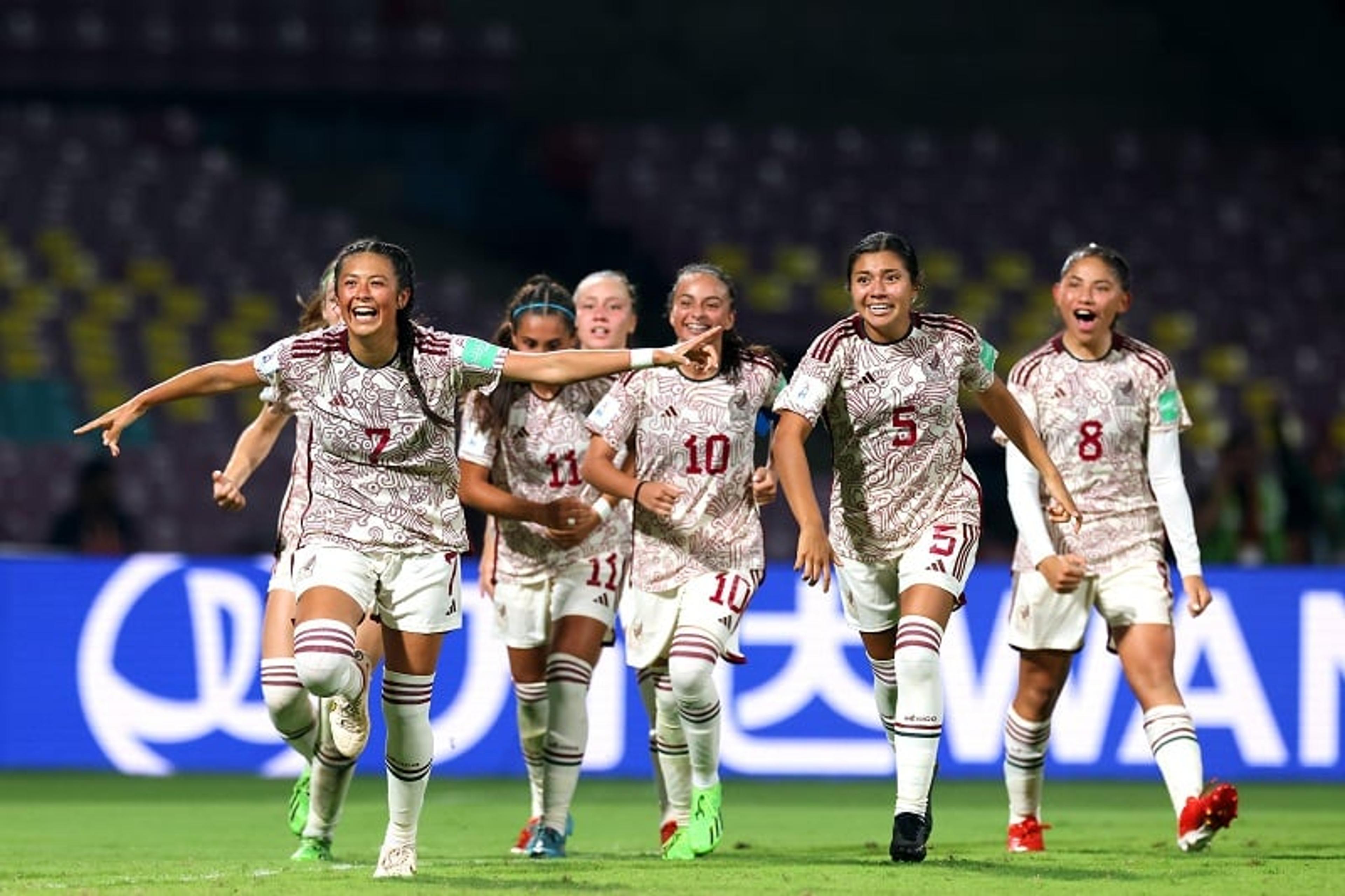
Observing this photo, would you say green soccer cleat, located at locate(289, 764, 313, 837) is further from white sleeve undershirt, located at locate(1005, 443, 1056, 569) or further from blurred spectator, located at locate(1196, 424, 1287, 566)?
blurred spectator, located at locate(1196, 424, 1287, 566)

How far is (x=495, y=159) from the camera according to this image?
25000 millimetres

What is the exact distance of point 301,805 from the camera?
8422mm

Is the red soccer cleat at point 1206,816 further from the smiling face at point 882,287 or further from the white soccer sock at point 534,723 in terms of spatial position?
the white soccer sock at point 534,723

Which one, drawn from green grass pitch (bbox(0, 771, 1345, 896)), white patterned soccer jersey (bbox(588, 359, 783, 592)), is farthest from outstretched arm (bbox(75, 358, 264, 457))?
white patterned soccer jersey (bbox(588, 359, 783, 592))

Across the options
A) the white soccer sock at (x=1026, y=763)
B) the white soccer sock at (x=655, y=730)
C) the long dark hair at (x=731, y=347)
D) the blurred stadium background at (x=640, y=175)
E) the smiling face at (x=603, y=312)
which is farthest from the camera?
the blurred stadium background at (x=640, y=175)

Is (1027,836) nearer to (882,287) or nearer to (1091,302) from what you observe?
(1091,302)

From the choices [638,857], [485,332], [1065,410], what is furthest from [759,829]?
[485,332]

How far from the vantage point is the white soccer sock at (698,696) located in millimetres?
8039

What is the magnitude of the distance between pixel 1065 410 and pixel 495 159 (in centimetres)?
1720

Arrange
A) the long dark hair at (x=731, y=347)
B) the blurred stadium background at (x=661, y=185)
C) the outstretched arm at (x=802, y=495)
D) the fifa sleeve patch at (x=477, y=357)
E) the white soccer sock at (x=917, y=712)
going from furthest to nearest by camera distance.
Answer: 1. the blurred stadium background at (x=661, y=185)
2. the long dark hair at (x=731, y=347)
3. the white soccer sock at (x=917, y=712)
4. the outstretched arm at (x=802, y=495)
5. the fifa sleeve patch at (x=477, y=357)

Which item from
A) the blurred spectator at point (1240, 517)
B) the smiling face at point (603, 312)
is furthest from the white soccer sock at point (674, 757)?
the blurred spectator at point (1240, 517)

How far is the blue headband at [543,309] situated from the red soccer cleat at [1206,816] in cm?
302

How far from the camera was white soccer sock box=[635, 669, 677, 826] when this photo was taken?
874 centimetres

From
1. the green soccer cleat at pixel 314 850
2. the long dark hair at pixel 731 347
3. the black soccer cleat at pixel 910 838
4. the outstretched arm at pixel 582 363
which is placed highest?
Result: the long dark hair at pixel 731 347
